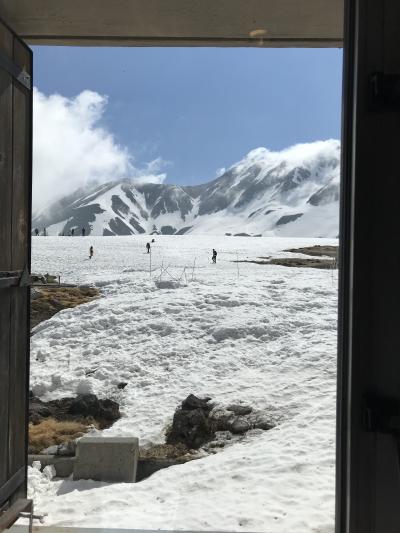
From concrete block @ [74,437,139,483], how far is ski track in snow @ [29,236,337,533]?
0.11 meters

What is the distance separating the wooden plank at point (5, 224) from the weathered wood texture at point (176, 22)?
A: 0.27 meters

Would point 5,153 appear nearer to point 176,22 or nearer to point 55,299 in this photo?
point 176,22

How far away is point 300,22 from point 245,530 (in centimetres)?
201

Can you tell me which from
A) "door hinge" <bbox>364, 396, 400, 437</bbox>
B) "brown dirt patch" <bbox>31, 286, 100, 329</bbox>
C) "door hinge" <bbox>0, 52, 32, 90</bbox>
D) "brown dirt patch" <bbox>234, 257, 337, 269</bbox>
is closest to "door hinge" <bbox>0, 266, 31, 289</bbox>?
"door hinge" <bbox>0, 52, 32, 90</bbox>

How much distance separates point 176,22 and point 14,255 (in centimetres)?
101

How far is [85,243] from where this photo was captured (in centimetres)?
1644

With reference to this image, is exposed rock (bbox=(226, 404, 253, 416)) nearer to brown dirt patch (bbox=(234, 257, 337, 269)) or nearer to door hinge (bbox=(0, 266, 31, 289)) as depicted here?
door hinge (bbox=(0, 266, 31, 289))

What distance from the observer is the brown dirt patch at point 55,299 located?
7.32 metres

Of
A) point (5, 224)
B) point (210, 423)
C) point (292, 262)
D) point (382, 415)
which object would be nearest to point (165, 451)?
point (210, 423)

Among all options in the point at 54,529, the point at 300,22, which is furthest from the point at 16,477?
the point at 300,22

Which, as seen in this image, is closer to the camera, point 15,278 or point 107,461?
point 15,278

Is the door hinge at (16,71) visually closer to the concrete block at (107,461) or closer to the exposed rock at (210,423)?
the concrete block at (107,461)

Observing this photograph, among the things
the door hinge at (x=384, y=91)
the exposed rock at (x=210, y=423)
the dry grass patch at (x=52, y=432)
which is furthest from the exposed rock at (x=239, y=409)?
the door hinge at (x=384, y=91)

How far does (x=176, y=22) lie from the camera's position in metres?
1.48
